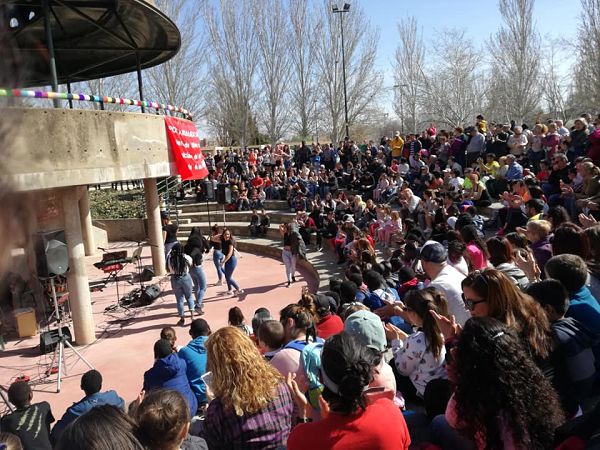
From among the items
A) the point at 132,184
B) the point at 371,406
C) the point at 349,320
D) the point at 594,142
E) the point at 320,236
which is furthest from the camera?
the point at 132,184

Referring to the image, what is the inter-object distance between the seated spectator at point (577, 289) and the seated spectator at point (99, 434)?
2775mm

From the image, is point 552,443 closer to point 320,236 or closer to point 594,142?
point 594,142

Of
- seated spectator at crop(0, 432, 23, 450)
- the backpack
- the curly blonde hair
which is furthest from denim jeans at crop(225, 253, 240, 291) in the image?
seated spectator at crop(0, 432, 23, 450)

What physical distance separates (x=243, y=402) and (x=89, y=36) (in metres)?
14.2

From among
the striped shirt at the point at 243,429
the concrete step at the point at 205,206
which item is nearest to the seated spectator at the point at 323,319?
the striped shirt at the point at 243,429

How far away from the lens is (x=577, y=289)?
348cm

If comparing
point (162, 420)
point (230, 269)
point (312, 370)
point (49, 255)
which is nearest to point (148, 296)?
point (230, 269)

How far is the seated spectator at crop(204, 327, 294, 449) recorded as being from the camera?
305 cm

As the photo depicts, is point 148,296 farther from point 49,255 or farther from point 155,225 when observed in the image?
point 49,255

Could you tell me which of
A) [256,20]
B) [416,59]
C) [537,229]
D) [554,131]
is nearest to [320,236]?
[554,131]

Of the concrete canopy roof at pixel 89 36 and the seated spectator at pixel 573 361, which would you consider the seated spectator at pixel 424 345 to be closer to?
the seated spectator at pixel 573 361

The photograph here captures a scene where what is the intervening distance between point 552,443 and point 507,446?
0.63 ft

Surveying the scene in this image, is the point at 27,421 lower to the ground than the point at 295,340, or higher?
lower

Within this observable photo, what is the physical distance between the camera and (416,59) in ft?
138
